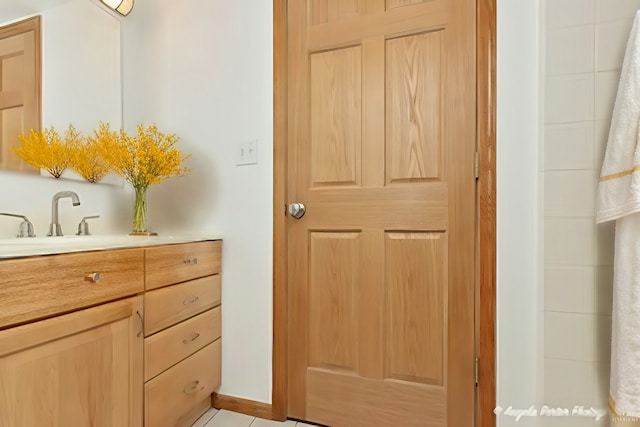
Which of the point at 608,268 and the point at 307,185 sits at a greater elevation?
the point at 307,185

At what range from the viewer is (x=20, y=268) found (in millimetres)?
812

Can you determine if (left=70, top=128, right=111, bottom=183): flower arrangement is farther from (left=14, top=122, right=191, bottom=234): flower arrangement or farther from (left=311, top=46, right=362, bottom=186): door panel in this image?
(left=311, top=46, right=362, bottom=186): door panel

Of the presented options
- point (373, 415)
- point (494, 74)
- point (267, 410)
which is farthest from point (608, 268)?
point (267, 410)

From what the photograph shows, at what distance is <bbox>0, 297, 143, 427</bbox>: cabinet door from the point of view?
80 centimetres

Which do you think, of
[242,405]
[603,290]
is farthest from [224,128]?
[603,290]

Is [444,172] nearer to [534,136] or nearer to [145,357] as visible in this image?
[534,136]

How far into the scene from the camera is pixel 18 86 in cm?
136

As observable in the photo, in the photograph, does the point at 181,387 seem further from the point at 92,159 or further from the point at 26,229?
the point at 92,159

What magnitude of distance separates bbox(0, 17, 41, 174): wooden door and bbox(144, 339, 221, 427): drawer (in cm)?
102

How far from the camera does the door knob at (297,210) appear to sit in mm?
1519

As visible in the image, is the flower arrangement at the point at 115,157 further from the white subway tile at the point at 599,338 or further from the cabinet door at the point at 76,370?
Answer: the white subway tile at the point at 599,338

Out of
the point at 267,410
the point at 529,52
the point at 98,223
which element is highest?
the point at 529,52

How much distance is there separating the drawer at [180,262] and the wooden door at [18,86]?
0.69 m

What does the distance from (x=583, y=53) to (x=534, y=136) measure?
0.28m
